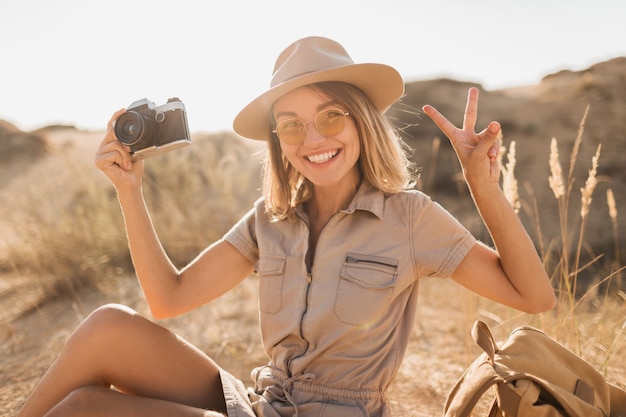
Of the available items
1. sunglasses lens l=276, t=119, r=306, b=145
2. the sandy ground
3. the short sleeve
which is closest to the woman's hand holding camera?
sunglasses lens l=276, t=119, r=306, b=145

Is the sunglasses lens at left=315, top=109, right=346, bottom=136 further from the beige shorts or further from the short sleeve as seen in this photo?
the beige shorts

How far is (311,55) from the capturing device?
1792mm

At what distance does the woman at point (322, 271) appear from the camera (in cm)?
157

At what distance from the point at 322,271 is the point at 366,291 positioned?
155 millimetres

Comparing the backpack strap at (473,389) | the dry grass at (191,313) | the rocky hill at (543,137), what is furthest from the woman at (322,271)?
the rocky hill at (543,137)

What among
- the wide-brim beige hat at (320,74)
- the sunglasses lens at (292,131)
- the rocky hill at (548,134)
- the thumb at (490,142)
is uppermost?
the wide-brim beige hat at (320,74)

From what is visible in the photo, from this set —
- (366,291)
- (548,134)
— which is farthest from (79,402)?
(548,134)

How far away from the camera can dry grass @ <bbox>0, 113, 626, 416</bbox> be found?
2.79m

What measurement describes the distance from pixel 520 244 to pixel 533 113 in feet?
45.9

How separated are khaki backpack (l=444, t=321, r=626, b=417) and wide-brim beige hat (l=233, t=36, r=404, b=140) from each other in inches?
33.3

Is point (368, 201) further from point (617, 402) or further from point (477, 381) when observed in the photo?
point (617, 402)

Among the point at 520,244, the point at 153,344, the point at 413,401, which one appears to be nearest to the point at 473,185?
the point at 520,244

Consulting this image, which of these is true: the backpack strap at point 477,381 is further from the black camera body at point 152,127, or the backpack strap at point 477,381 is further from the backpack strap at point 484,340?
the black camera body at point 152,127

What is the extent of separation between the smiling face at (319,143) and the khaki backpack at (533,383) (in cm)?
66
